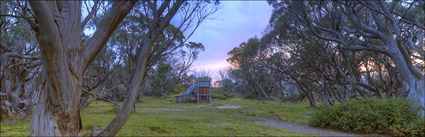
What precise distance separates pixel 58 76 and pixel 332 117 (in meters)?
10.8

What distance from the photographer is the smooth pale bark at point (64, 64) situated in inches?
128

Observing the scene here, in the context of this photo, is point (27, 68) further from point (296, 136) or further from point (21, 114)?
point (296, 136)

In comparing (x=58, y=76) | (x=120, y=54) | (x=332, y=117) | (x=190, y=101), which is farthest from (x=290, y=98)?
(x=58, y=76)

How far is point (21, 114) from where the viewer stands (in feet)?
44.6

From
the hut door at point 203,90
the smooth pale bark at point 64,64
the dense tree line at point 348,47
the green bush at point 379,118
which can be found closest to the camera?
the smooth pale bark at point 64,64

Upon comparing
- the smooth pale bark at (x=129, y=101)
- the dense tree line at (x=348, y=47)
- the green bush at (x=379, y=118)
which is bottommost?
the green bush at (x=379, y=118)

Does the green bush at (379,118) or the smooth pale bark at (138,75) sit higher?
the smooth pale bark at (138,75)

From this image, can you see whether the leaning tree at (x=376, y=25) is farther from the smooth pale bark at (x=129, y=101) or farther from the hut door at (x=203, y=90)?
the hut door at (x=203, y=90)

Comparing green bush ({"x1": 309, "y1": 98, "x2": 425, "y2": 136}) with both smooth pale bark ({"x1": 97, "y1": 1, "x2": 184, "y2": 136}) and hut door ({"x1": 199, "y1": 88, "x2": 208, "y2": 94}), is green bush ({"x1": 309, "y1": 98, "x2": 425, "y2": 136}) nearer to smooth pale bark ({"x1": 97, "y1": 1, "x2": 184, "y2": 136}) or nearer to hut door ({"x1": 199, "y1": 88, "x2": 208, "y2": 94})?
smooth pale bark ({"x1": 97, "y1": 1, "x2": 184, "y2": 136})

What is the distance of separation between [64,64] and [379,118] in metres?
10.1

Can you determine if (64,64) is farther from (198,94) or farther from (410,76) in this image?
(198,94)

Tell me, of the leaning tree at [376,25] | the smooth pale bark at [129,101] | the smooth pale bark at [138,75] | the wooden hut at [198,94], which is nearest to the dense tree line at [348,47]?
the leaning tree at [376,25]

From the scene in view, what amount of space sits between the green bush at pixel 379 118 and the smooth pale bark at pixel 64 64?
9.54m

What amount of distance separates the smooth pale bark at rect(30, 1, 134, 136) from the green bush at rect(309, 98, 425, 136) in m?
9.54
